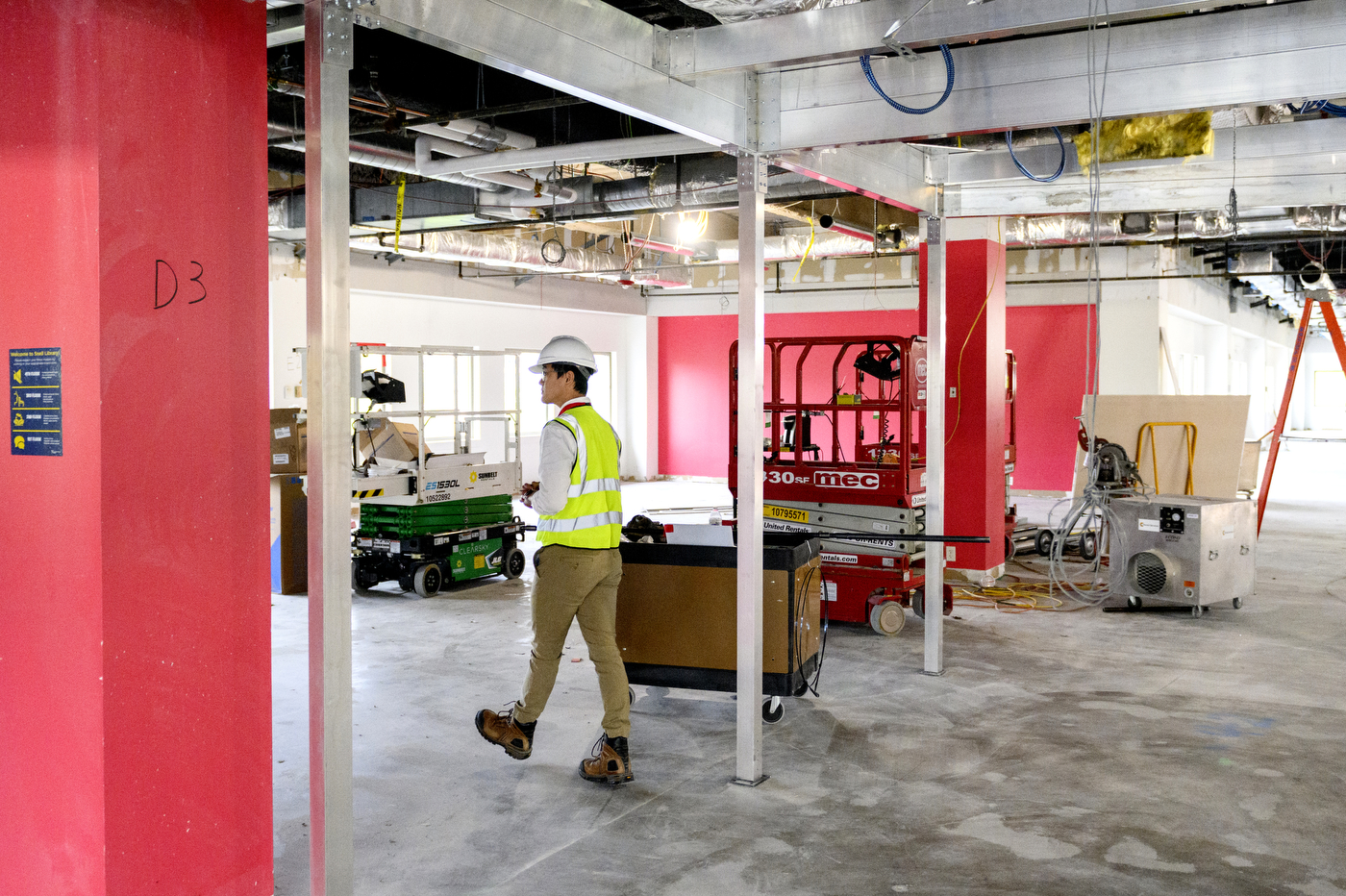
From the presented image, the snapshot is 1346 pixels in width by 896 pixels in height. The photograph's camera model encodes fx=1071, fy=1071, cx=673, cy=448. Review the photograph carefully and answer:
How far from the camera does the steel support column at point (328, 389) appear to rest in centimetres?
283

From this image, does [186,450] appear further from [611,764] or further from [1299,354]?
[1299,354]

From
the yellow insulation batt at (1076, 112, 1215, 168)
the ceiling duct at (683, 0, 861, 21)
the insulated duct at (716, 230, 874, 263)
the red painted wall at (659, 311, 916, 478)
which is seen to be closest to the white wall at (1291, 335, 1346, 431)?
the red painted wall at (659, 311, 916, 478)

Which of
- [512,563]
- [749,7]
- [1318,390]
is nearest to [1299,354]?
[512,563]

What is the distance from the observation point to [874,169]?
5.66 meters

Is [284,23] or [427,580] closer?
[284,23]

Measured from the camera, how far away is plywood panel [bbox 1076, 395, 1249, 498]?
36.9 ft

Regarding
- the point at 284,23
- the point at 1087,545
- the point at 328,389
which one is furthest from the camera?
the point at 1087,545

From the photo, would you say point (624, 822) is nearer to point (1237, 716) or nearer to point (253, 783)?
point (253, 783)

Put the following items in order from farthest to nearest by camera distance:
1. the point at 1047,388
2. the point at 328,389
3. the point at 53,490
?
the point at 1047,388
the point at 53,490
the point at 328,389

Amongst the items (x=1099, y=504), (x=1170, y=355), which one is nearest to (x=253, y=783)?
(x=1099, y=504)

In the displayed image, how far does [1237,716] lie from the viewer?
18.7 feet

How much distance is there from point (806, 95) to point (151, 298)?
112 inches

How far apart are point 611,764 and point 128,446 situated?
249 centimetres

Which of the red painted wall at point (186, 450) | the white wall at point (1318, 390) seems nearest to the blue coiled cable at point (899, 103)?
the red painted wall at point (186, 450)
